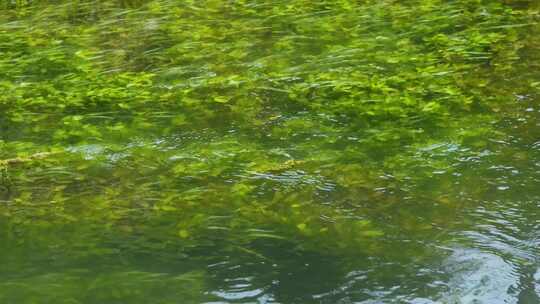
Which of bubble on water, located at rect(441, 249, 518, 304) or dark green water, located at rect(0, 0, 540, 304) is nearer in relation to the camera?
bubble on water, located at rect(441, 249, 518, 304)

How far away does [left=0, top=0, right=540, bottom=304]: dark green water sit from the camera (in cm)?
417

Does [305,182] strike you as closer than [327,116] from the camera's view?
Yes

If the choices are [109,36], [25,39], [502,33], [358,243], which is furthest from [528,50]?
[25,39]

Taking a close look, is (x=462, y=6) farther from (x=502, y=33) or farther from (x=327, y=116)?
(x=327, y=116)

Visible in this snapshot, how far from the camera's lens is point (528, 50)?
6.67 m

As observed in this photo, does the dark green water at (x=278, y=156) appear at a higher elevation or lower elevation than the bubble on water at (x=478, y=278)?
higher

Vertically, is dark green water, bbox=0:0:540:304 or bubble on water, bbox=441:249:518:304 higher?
dark green water, bbox=0:0:540:304

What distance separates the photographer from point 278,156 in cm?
537

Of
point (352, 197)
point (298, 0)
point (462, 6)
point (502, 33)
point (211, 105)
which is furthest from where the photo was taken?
point (298, 0)

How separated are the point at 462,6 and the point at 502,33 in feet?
2.57

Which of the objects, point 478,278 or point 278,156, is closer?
point 478,278

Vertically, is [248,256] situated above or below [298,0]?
below

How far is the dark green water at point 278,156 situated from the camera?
4.17 metres

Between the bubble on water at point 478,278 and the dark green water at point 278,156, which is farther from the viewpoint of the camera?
the dark green water at point 278,156
